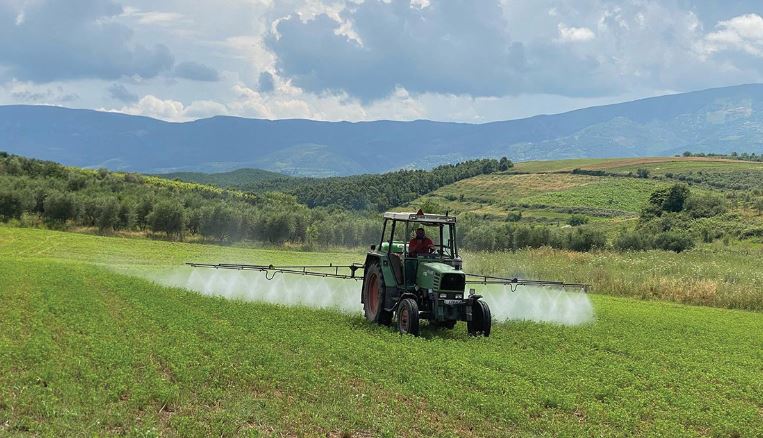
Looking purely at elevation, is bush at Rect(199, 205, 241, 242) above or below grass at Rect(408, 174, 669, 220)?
below

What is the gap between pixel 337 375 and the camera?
44.8 ft

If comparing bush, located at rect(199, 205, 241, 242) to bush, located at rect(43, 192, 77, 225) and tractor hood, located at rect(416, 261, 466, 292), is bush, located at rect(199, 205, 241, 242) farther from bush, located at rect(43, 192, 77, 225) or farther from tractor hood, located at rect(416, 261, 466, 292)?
tractor hood, located at rect(416, 261, 466, 292)

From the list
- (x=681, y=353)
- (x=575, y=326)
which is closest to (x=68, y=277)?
(x=575, y=326)

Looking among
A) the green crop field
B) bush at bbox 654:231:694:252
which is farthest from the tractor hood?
bush at bbox 654:231:694:252

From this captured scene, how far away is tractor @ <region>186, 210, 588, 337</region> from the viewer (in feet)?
62.2

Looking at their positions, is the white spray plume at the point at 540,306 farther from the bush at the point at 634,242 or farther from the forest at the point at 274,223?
the bush at the point at 634,242

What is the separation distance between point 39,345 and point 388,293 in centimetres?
907

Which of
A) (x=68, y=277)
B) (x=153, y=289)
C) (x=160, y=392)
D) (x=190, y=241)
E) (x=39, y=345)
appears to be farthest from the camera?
(x=190, y=241)

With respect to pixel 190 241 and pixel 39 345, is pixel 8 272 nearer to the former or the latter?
pixel 39 345

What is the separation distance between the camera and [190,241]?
79.6 metres

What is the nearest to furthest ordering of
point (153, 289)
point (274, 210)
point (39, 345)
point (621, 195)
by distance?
point (39, 345) < point (153, 289) < point (274, 210) < point (621, 195)

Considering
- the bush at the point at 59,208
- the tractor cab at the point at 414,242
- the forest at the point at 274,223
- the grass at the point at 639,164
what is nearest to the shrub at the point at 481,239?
the forest at the point at 274,223

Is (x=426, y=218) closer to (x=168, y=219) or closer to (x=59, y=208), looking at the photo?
(x=168, y=219)

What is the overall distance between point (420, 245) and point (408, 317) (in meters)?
2.81
